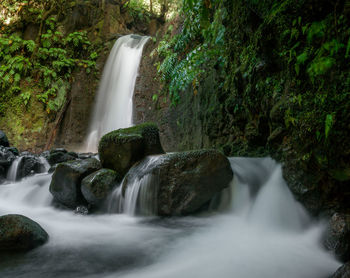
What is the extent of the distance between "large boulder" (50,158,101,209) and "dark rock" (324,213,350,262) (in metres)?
3.60

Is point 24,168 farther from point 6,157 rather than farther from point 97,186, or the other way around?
point 97,186

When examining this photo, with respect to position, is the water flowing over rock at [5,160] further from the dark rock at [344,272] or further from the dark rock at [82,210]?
the dark rock at [344,272]

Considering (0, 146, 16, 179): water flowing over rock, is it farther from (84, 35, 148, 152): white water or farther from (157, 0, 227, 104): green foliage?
(157, 0, 227, 104): green foliage

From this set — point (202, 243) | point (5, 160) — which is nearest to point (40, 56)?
point (5, 160)

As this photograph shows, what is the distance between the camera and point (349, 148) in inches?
84.2

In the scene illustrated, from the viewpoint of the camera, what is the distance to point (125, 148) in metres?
4.46

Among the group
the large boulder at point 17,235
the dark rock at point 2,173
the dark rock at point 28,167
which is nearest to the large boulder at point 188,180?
the large boulder at point 17,235

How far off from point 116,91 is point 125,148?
7.27 metres

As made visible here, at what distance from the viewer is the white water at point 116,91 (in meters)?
10.6

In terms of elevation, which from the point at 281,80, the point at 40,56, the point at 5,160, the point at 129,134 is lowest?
the point at 5,160

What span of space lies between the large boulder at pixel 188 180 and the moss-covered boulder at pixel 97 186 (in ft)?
2.32

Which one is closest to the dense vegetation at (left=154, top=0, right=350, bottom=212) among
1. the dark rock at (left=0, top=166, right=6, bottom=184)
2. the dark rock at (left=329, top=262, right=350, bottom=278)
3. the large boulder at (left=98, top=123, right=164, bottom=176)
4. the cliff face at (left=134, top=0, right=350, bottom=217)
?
the cliff face at (left=134, top=0, right=350, bottom=217)

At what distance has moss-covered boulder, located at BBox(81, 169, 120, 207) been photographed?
403cm

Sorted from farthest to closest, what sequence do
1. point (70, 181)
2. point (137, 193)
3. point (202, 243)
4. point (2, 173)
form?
point (2, 173) → point (70, 181) → point (137, 193) → point (202, 243)
